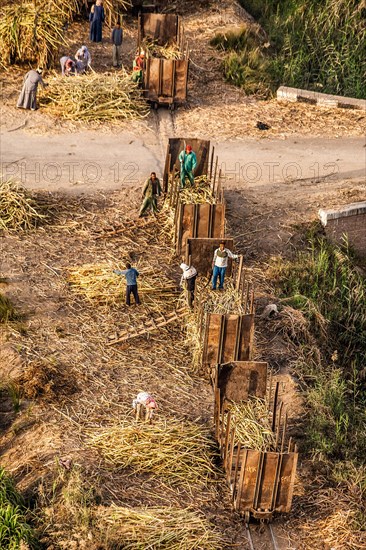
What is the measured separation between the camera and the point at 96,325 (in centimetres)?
1822

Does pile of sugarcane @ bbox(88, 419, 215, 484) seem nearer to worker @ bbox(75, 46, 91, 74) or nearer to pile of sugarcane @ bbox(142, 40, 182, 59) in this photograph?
worker @ bbox(75, 46, 91, 74)

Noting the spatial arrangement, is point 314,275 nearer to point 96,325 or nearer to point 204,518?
point 96,325

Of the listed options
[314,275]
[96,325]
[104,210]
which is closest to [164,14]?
[104,210]

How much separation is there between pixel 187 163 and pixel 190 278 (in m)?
3.39

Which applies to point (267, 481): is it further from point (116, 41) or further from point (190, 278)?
point (116, 41)

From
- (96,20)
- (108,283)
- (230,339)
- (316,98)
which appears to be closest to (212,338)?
(230,339)

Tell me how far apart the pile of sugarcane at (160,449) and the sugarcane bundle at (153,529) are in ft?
3.07

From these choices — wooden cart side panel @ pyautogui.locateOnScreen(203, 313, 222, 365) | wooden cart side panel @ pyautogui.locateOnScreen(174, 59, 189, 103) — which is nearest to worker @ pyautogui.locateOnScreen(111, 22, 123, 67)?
wooden cart side panel @ pyautogui.locateOnScreen(174, 59, 189, 103)

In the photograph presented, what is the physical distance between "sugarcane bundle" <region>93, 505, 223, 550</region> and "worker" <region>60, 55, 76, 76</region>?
13341mm

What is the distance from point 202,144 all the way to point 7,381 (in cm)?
711

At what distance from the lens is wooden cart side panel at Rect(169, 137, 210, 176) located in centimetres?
2181

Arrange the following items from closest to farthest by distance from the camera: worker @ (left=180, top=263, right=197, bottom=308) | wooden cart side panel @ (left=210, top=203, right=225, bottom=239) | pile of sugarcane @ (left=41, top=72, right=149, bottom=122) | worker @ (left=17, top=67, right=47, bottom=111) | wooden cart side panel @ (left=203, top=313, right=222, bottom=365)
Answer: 1. wooden cart side panel @ (left=203, top=313, right=222, bottom=365)
2. worker @ (left=180, top=263, right=197, bottom=308)
3. wooden cart side panel @ (left=210, top=203, right=225, bottom=239)
4. worker @ (left=17, top=67, right=47, bottom=111)
5. pile of sugarcane @ (left=41, top=72, right=149, bottom=122)

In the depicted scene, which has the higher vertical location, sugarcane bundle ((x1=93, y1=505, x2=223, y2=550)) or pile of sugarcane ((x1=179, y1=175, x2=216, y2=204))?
sugarcane bundle ((x1=93, y1=505, x2=223, y2=550))

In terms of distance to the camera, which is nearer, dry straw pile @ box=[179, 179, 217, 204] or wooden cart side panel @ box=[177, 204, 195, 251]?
wooden cart side panel @ box=[177, 204, 195, 251]
